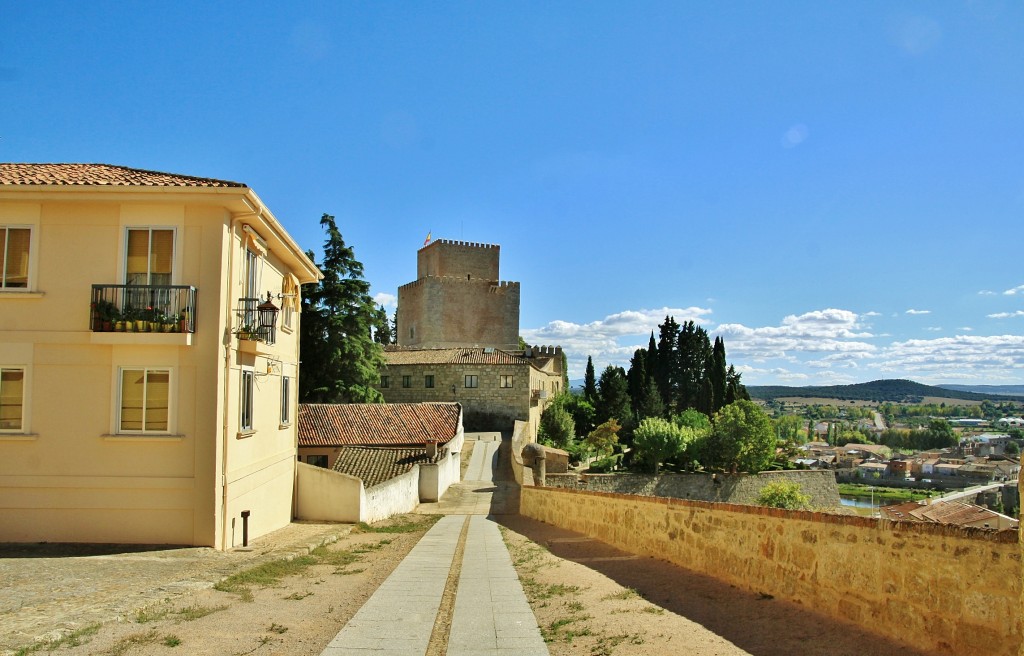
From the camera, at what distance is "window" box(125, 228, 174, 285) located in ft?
37.9

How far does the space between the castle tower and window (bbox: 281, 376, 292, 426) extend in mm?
41555

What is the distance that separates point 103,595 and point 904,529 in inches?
303

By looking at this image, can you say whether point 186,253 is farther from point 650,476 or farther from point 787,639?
point 650,476

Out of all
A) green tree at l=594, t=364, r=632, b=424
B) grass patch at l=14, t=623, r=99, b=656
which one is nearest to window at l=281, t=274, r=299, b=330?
grass patch at l=14, t=623, r=99, b=656

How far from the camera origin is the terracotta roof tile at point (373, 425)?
28580mm

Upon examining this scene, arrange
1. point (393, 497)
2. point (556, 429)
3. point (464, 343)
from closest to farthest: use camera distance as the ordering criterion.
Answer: point (393, 497) → point (556, 429) → point (464, 343)

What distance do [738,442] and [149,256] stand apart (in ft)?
121

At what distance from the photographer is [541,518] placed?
19656mm

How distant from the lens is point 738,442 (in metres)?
42.2

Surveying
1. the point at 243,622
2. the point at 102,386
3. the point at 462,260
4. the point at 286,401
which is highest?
the point at 462,260

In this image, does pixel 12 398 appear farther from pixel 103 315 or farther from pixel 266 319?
pixel 266 319

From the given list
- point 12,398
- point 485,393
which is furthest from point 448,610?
point 485,393

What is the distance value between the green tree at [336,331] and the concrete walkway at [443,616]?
78.2ft

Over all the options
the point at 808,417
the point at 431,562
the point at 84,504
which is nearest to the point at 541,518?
the point at 431,562
